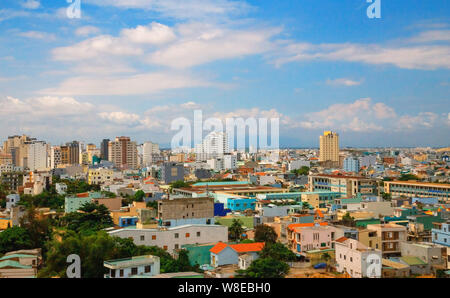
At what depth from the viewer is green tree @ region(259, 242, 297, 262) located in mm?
4223

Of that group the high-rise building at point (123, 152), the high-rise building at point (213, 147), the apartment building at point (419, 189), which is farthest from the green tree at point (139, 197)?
the high-rise building at point (123, 152)

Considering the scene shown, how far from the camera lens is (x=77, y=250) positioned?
12.7ft

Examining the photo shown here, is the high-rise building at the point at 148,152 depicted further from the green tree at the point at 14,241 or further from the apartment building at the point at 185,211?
the green tree at the point at 14,241

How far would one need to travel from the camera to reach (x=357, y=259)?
3898mm

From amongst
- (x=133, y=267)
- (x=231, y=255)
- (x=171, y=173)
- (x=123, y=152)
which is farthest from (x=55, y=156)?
(x=133, y=267)

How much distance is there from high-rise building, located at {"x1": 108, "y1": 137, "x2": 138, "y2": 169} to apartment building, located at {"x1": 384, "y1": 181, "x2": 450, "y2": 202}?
42.2 feet

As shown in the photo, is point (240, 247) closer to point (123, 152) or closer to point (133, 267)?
point (133, 267)

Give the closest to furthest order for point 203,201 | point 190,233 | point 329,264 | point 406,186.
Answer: point 329,264 < point 190,233 < point 203,201 < point 406,186

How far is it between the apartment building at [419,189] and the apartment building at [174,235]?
6703 mm

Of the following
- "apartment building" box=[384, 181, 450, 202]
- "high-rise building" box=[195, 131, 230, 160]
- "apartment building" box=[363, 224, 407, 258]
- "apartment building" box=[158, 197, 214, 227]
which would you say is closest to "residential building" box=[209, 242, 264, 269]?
"apartment building" box=[363, 224, 407, 258]

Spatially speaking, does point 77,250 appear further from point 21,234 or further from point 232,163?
point 232,163

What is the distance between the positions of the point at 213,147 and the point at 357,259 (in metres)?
15.9
